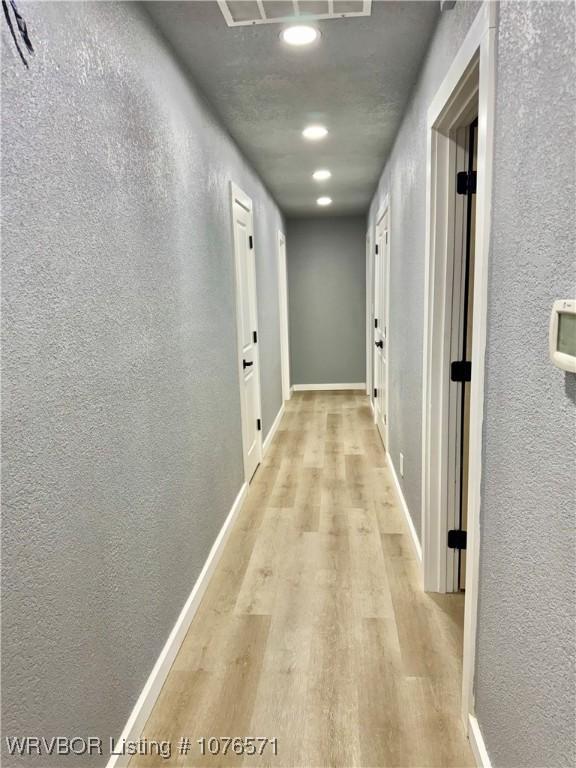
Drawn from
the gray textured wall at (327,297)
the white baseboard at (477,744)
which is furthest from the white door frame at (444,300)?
the gray textured wall at (327,297)

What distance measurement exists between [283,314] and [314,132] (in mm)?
3029

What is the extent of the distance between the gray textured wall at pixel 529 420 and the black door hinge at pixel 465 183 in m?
0.56

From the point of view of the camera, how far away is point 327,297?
6582mm

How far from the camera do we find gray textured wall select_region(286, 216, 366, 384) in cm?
648

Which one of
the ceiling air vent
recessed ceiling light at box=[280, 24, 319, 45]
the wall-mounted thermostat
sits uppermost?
recessed ceiling light at box=[280, 24, 319, 45]

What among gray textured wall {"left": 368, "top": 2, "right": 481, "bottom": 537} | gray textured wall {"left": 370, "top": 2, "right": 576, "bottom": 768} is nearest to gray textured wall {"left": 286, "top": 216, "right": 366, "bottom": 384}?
gray textured wall {"left": 368, "top": 2, "right": 481, "bottom": 537}

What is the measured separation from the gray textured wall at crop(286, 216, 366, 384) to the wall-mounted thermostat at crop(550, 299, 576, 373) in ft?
19.1

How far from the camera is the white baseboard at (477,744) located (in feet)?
4.23

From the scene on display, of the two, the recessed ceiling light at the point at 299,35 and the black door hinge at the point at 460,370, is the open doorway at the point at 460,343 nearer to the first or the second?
the black door hinge at the point at 460,370

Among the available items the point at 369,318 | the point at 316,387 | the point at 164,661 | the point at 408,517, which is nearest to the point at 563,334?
the point at 164,661

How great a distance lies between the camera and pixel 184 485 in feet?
6.58

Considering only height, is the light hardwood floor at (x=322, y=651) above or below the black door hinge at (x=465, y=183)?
below

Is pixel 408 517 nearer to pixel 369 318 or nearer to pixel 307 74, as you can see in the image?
pixel 307 74

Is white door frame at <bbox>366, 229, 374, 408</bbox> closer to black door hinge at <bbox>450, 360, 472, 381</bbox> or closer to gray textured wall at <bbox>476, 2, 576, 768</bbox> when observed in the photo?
black door hinge at <bbox>450, 360, 472, 381</bbox>
